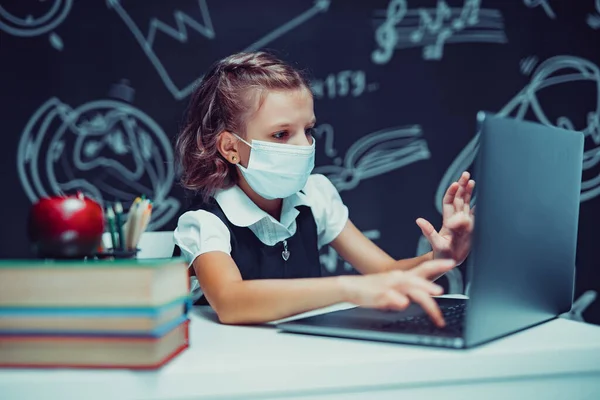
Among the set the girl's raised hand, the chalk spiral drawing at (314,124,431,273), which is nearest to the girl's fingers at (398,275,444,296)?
the girl's raised hand

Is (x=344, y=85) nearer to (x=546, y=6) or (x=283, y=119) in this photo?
(x=546, y=6)

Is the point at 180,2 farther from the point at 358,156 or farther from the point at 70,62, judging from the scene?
the point at 358,156

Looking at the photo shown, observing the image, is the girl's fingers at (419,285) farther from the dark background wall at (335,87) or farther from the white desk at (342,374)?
the dark background wall at (335,87)

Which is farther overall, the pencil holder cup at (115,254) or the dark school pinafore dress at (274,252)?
the dark school pinafore dress at (274,252)

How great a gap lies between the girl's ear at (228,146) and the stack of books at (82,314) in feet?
2.10

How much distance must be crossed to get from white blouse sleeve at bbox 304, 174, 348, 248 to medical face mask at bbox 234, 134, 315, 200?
19 cm

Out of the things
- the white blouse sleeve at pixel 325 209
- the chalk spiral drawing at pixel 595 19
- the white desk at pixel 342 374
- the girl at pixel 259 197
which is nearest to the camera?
the white desk at pixel 342 374

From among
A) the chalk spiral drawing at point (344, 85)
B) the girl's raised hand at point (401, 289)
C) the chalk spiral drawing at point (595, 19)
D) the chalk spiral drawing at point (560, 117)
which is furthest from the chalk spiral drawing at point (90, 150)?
the chalk spiral drawing at point (595, 19)

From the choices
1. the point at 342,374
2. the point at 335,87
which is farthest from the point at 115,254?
the point at 335,87

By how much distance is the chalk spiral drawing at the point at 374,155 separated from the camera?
2018mm

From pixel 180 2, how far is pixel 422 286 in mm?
1524

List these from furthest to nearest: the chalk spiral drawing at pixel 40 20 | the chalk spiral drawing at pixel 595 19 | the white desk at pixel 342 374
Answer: the chalk spiral drawing at pixel 595 19, the chalk spiral drawing at pixel 40 20, the white desk at pixel 342 374

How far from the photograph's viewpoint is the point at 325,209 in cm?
140

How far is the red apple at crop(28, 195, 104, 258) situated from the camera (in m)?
0.66
